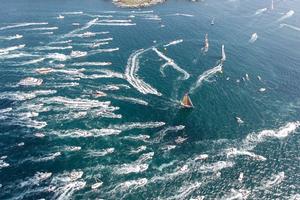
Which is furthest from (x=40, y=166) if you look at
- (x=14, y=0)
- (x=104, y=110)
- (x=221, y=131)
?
(x=14, y=0)

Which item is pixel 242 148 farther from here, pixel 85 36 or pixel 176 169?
pixel 85 36

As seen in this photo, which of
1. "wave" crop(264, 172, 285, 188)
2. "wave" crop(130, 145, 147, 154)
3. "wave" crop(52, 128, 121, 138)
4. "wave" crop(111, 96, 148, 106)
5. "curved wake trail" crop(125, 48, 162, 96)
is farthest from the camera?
"curved wake trail" crop(125, 48, 162, 96)

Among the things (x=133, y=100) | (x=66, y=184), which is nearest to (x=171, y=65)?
(x=133, y=100)

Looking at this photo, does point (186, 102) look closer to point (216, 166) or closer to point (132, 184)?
point (216, 166)

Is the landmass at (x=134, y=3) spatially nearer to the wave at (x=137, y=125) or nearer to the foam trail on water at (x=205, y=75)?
the foam trail on water at (x=205, y=75)

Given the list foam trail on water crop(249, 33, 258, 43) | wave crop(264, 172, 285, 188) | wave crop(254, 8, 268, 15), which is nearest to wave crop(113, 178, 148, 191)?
wave crop(264, 172, 285, 188)

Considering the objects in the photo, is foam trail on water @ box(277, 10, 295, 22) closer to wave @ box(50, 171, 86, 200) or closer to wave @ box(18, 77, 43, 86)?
wave @ box(18, 77, 43, 86)
